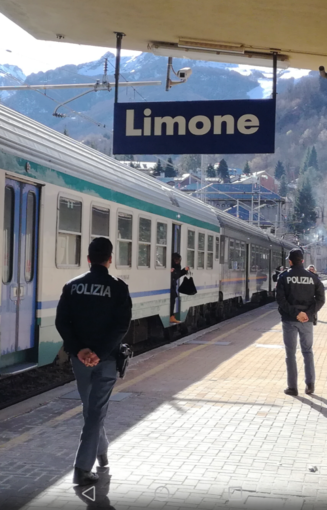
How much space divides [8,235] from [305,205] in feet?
470

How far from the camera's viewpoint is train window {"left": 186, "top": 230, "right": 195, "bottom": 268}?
1694 centimetres

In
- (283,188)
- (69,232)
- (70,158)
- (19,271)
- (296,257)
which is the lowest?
(19,271)

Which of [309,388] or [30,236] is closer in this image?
[30,236]

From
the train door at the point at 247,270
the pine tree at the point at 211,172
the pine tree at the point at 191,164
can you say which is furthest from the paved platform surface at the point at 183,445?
the pine tree at the point at 191,164

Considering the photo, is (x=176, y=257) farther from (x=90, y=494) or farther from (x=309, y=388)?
(x=90, y=494)

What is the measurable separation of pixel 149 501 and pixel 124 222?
735 centimetres

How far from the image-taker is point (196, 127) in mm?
7945

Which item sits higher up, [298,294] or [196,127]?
[196,127]

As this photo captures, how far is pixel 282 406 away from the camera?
8.40 m

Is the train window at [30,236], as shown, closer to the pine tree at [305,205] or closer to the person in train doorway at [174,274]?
the person in train doorway at [174,274]

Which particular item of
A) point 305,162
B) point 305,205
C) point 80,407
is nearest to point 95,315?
point 80,407

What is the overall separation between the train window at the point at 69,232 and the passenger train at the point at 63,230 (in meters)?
0.01

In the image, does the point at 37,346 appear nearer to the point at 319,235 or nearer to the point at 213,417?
the point at 213,417

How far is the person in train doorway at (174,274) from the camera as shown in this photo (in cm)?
1559
